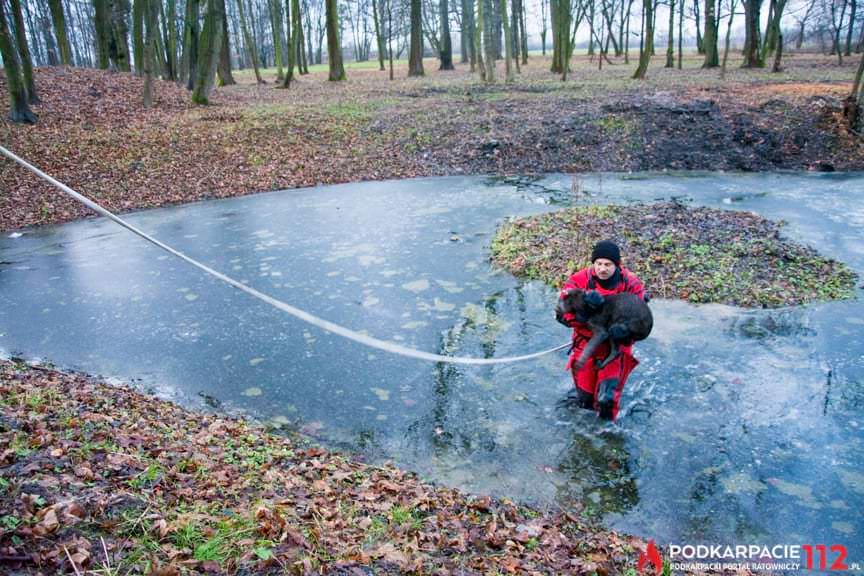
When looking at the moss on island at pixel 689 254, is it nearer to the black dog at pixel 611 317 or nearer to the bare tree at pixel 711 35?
the black dog at pixel 611 317

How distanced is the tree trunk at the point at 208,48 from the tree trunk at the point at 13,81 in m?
5.72

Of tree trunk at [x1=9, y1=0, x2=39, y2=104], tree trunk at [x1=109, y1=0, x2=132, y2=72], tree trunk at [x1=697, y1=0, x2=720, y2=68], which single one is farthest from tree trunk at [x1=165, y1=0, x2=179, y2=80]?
tree trunk at [x1=697, y1=0, x2=720, y2=68]

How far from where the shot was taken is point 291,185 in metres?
16.3

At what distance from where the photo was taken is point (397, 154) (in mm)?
18188

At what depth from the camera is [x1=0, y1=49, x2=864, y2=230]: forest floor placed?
51.9 ft

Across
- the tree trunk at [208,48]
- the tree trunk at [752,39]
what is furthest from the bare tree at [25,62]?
the tree trunk at [752,39]

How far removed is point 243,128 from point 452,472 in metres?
16.9

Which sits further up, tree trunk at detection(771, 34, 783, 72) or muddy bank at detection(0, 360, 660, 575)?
tree trunk at detection(771, 34, 783, 72)

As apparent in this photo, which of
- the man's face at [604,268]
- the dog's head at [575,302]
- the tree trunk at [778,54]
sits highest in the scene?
the tree trunk at [778,54]

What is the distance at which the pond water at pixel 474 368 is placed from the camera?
4.59m

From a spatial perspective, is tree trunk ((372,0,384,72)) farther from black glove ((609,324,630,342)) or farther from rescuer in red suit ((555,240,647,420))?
black glove ((609,324,630,342))

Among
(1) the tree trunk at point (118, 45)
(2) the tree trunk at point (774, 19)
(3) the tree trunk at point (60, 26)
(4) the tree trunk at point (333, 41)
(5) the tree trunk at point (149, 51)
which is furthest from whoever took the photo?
(2) the tree trunk at point (774, 19)

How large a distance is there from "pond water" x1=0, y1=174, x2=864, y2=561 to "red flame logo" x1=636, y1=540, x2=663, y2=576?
0.36 meters

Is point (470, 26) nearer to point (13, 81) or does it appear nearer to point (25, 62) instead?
point (25, 62)
